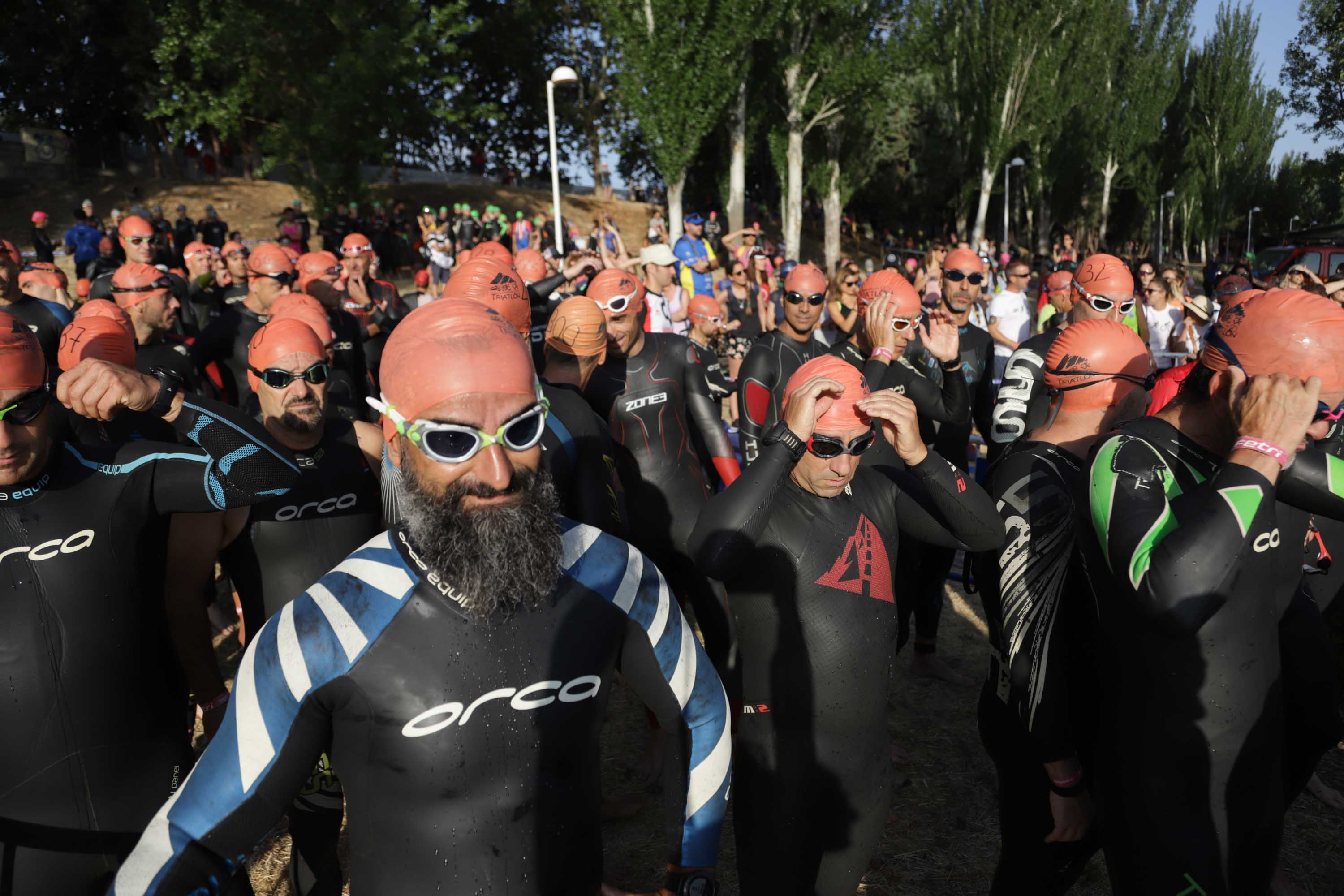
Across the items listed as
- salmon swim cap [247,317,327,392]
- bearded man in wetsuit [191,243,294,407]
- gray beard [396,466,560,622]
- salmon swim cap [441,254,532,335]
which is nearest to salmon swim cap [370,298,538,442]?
gray beard [396,466,560,622]

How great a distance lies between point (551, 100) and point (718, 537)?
1516cm

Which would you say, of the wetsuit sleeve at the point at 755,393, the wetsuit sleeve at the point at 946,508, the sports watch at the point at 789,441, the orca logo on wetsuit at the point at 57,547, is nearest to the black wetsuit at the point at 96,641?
the orca logo on wetsuit at the point at 57,547

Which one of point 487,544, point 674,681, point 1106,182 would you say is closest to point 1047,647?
point 674,681

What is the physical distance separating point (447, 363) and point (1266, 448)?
6.71ft

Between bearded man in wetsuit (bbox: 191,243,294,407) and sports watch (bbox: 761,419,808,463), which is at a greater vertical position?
bearded man in wetsuit (bbox: 191,243,294,407)

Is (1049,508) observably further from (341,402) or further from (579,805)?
(341,402)

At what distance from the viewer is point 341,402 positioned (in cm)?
536

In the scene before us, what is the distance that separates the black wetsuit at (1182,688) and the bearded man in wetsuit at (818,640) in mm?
596

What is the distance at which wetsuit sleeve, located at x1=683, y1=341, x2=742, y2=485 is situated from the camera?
16.9 ft

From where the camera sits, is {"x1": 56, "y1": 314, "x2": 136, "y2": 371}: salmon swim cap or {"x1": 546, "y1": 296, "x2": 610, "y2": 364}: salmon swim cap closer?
{"x1": 56, "y1": 314, "x2": 136, "y2": 371}: salmon swim cap

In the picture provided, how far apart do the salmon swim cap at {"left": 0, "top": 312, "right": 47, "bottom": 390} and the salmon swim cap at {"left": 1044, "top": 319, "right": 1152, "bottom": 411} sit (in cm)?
350

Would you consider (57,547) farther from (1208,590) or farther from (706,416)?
(706,416)

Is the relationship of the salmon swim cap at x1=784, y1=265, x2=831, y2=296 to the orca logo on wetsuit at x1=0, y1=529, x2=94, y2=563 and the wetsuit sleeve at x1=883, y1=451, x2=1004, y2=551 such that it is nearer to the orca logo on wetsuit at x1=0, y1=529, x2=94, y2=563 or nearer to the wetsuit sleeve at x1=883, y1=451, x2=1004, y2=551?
the wetsuit sleeve at x1=883, y1=451, x2=1004, y2=551

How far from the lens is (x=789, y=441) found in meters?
2.80
